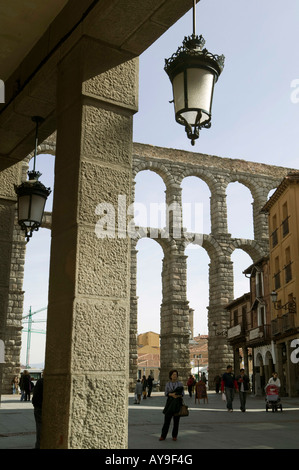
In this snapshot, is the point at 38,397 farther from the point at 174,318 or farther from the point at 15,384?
the point at 174,318

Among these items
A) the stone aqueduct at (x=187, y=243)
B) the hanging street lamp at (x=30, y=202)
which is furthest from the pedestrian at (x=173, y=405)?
the stone aqueduct at (x=187, y=243)

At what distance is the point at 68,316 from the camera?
3.20 metres

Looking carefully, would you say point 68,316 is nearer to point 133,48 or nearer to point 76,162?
point 76,162

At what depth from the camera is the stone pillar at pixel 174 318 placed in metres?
32.2

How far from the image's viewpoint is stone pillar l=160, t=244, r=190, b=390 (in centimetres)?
3225

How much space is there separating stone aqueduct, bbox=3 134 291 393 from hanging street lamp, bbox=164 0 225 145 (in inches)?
1058

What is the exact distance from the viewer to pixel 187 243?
115 ft

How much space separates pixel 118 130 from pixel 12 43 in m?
1.81

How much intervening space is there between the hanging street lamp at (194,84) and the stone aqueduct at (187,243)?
26.9m

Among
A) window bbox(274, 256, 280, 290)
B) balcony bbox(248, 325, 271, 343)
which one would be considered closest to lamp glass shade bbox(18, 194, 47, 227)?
window bbox(274, 256, 280, 290)

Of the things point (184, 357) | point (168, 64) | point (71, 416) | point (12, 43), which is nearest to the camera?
point (71, 416)

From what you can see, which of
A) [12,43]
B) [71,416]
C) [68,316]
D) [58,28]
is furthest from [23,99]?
[71,416]

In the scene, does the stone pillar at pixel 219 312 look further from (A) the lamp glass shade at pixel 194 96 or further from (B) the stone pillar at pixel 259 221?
(A) the lamp glass shade at pixel 194 96

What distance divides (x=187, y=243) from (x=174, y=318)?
5450 millimetres
